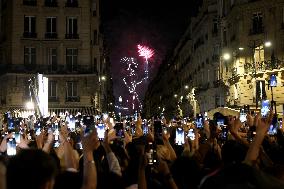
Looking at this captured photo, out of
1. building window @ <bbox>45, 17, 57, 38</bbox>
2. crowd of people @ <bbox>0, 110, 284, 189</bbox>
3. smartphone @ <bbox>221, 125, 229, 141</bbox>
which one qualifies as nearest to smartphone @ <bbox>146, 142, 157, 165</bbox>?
crowd of people @ <bbox>0, 110, 284, 189</bbox>

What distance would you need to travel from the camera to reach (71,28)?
157 feet

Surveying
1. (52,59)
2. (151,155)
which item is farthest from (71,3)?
(151,155)

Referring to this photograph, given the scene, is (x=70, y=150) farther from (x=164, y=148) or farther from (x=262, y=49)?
(x=262, y=49)

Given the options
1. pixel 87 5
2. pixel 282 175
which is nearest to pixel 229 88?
pixel 87 5

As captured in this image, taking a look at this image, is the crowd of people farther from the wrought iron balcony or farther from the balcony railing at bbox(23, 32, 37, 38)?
the balcony railing at bbox(23, 32, 37, 38)

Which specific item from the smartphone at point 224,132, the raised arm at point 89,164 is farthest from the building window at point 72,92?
the raised arm at point 89,164

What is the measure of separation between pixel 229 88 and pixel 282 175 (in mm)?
45700

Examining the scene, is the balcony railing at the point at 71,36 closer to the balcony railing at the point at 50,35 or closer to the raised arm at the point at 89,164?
the balcony railing at the point at 50,35

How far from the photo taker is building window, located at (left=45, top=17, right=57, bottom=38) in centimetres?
4756

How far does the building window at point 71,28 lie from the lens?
4780cm

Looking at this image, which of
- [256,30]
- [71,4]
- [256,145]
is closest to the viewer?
[256,145]

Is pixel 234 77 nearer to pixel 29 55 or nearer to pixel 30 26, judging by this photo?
pixel 29 55

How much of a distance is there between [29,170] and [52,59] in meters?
45.6

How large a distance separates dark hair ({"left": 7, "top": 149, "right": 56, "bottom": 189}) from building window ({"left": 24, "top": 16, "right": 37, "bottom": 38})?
45.7 metres
